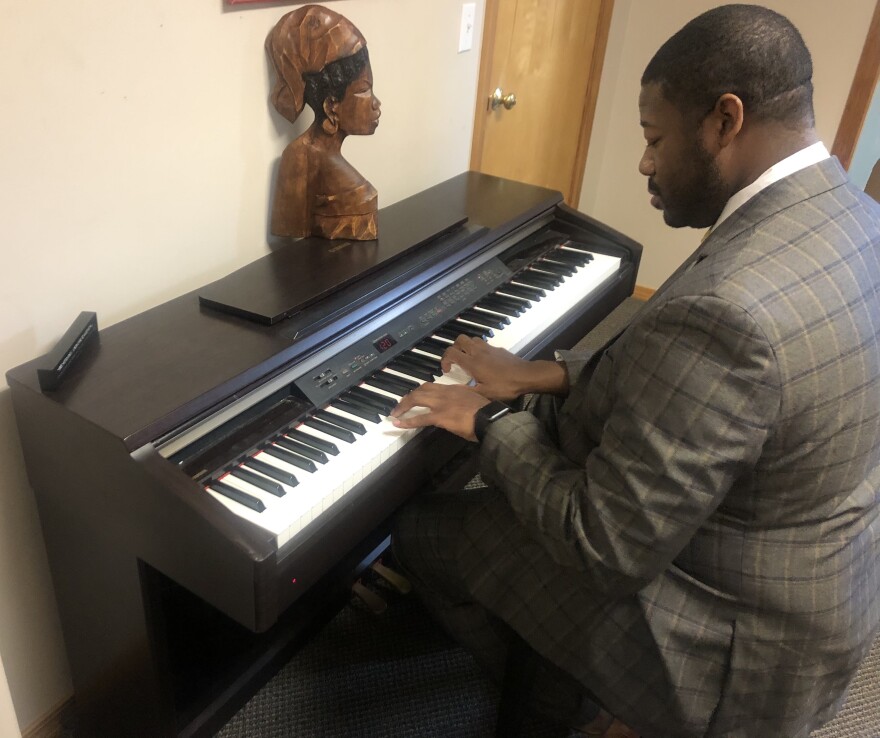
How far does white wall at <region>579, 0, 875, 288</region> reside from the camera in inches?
98.2

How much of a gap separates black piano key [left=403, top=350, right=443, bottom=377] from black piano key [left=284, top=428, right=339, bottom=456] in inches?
10.8

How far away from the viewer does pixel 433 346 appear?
1.33m

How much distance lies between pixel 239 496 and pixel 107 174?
533mm

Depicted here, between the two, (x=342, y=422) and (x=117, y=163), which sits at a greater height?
(x=117, y=163)

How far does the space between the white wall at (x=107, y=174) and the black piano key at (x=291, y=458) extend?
1.25 ft

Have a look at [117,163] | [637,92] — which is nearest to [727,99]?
[117,163]

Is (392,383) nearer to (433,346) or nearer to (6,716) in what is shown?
(433,346)

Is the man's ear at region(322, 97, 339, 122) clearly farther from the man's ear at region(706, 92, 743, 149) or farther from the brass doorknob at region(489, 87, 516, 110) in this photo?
the brass doorknob at region(489, 87, 516, 110)

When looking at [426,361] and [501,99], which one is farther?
[501,99]

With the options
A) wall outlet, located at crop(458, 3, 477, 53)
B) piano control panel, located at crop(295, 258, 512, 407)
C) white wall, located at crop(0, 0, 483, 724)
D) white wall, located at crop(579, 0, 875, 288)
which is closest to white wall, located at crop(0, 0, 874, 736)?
white wall, located at crop(0, 0, 483, 724)

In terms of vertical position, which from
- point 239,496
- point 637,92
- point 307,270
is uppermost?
point 637,92

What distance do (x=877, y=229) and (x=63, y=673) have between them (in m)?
1.53

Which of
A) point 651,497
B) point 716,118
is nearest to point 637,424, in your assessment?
point 651,497

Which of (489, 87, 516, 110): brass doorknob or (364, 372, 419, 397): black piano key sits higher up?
(489, 87, 516, 110): brass doorknob
